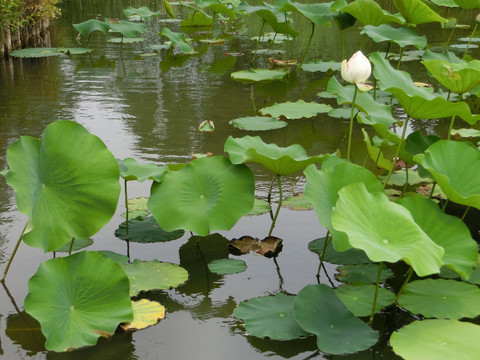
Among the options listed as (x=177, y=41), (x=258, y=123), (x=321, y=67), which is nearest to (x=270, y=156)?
(x=258, y=123)

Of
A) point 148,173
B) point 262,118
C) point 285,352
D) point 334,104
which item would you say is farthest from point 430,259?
point 334,104

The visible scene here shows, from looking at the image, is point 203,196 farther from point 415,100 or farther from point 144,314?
point 415,100

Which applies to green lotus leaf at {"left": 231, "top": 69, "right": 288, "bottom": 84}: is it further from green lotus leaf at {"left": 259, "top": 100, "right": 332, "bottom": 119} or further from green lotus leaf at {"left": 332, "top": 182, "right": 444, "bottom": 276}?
green lotus leaf at {"left": 332, "top": 182, "right": 444, "bottom": 276}

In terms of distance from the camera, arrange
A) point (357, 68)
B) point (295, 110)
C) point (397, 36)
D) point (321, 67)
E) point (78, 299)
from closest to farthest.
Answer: point (78, 299)
point (357, 68)
point (295, 110)
point (397, 36)
point (321, 67)

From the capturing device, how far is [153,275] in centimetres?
197

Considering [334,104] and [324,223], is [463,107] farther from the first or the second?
[334,104]

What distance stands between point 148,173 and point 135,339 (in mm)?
665

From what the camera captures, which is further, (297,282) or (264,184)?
(264,184)

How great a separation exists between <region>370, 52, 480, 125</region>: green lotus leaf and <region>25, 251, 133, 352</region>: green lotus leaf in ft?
3.54

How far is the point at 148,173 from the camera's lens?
84.5 inches

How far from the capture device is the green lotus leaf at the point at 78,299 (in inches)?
61.3

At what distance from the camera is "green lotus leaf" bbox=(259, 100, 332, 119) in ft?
11.6

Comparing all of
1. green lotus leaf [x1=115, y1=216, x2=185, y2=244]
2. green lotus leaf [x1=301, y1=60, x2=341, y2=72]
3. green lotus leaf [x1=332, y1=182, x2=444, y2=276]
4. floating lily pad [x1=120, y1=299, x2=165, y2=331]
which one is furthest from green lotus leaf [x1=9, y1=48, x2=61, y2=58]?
green lotus leaf [x1=332, y1=182, x2=444, y2=276]

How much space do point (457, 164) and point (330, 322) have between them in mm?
706
